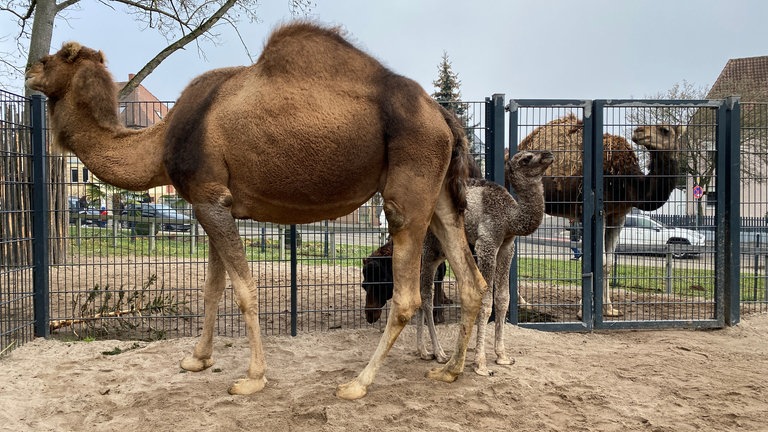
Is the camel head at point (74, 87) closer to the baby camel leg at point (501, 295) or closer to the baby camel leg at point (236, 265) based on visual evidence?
the baby camel leg at point (236, 265)

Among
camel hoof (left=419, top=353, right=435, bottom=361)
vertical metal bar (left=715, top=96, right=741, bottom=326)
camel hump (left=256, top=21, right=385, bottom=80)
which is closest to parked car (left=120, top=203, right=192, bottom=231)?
camel hump (left=256, top=21, right=385, bottom=80)

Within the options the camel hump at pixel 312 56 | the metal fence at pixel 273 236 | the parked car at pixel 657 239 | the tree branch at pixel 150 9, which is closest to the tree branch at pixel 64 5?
the tree branch at pixel 150 9

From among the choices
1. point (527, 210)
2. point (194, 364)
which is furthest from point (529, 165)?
point (194, 364)

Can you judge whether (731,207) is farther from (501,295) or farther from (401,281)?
(401,281)

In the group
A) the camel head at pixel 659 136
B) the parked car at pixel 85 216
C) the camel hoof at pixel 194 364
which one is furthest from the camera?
the camel head at pixel 659 136

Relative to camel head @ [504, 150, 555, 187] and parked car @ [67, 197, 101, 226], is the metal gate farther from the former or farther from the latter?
parked car @ [67, 197, 101, 226]

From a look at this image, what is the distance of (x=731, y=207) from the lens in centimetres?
730

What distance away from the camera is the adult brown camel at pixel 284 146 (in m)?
4.36

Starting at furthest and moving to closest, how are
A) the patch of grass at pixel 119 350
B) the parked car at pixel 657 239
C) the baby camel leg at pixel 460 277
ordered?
the parked car at pixel 657 239
the patch of grass at pixel 119 350
the baby camel leg at pixel 460 277

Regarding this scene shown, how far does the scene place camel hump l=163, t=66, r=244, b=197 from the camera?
439 cm

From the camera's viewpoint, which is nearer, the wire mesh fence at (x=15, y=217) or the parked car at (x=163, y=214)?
the wire mesh fence at (x=15, y=217)

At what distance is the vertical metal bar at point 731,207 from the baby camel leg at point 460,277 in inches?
170

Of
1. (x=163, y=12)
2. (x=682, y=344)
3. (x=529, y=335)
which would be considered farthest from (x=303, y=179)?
(x=163, y=12)

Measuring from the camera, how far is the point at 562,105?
7043 millimetres
